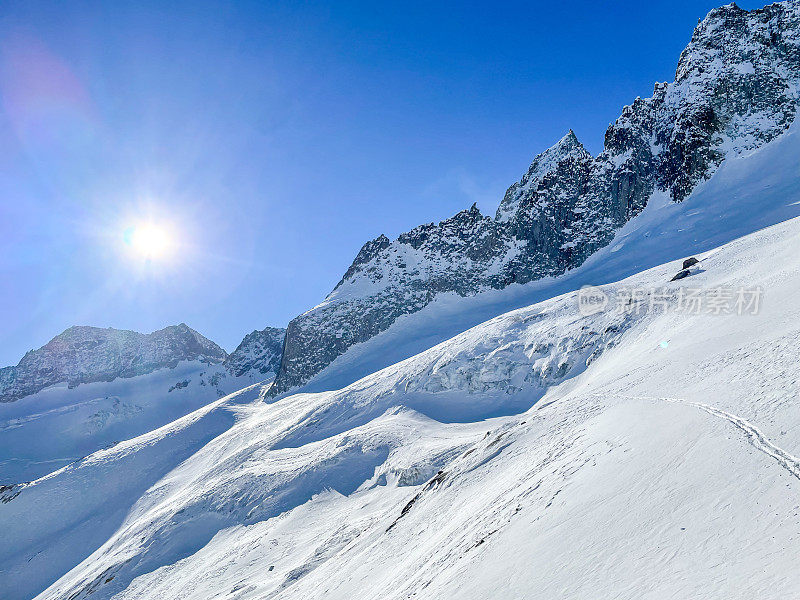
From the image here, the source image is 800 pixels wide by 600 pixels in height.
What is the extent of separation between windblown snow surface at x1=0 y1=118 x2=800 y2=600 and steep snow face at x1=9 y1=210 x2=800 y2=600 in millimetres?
97

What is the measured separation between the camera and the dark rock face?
3381 inches

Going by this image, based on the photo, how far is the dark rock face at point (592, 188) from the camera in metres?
85.9

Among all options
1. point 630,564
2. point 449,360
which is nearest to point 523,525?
point 630,564

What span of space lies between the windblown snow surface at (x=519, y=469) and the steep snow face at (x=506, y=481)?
97 millimetres

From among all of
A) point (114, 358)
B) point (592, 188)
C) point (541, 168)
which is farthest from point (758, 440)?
point (114, 358)

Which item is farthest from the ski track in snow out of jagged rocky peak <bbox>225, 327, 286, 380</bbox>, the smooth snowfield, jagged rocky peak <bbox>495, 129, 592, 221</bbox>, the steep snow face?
jagged rocky peak <bbox>225, 327, 286, 380</bbox>

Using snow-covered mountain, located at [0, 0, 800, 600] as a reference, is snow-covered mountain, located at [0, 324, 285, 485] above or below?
above

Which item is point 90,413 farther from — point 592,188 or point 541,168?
point 592,188

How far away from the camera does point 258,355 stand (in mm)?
Answer: 177625

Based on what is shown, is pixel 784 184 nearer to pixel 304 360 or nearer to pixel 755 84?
pixel 755 84

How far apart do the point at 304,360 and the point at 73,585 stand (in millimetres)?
62908

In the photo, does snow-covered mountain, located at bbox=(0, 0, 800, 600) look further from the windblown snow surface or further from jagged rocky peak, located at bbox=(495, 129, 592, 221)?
jagged rocky peak, located at bbox=(495, 129, 592, 221)

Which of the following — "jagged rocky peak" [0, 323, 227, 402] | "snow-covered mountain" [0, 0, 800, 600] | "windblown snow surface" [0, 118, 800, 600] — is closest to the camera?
"windblown snow surface" [0, 118, 800, 600]

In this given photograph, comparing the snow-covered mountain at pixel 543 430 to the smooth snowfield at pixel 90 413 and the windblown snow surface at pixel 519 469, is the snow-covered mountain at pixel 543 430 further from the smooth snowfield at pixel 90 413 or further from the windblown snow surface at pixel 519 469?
the smooth snowfield at pixel 90 413
